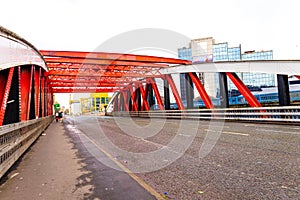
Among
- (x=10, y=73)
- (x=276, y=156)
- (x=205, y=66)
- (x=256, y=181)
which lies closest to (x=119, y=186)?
(x=256, y=181)

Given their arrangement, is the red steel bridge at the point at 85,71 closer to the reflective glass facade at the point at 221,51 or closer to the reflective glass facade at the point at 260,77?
the reflective glass facade at the point at 221,51

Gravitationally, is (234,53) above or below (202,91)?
above

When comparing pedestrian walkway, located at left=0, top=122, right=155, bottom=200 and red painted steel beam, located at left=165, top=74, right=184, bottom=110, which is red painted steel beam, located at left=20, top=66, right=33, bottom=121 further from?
red painted steel beam, located at left=165, top=74, right=184, bottom=110

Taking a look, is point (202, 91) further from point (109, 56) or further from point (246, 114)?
point (109, 56)

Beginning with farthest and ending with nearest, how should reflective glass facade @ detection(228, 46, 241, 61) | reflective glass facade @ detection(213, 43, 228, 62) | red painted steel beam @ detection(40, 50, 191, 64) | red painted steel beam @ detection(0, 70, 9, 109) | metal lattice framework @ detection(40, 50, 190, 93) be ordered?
reflective glass facade @ detection(228, 46, 241, 61)
reflective glass facade @ detection(213, 43, 228, 62)
metal lattice framework @ detection(40, 50, 190, 93)
red painted steel beam @ detection(40, 50, 191, 64)
red painted steel beam @ detection(0, 70, 9, 109)

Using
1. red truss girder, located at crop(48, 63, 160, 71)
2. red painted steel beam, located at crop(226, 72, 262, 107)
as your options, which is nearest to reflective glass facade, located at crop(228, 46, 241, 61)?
red truss girder, located at crop(48, 63, 160, 71)

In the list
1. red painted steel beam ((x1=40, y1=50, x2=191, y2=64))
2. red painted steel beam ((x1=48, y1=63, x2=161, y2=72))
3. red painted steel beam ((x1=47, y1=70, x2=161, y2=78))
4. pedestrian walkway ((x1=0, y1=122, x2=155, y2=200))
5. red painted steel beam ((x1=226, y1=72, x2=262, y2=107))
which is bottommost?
pedestrian walkway ((x1=0, y1=122, x2=155, y2=200))

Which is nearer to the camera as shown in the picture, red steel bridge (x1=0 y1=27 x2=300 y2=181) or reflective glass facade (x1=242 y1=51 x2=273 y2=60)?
red steel bridge (x1=0 y1=27 x2=300 y2=181)

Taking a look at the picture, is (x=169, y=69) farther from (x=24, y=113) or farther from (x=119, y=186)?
(x=119, y=186)

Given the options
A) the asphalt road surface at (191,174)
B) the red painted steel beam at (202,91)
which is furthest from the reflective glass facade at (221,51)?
the asphalt road surface at (191,174)

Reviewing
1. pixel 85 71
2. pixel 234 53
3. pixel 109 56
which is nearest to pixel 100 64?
pixel 109 56

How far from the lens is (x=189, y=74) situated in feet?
63.1

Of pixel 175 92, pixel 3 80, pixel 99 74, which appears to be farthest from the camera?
pixel 99 74

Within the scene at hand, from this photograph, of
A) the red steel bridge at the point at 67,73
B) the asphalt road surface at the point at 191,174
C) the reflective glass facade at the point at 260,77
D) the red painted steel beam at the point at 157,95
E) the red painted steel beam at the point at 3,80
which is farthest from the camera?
the reflective glass facade at the point at 260,77
